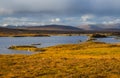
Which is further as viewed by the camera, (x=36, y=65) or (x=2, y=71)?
(x=36, y=65)

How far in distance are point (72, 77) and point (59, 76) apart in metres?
1.27

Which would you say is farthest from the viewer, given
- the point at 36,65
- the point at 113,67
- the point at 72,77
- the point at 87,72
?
the point at 36,65

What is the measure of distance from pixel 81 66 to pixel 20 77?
7630 millimetres

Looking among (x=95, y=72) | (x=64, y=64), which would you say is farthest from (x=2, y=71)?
(x=95, y=72)

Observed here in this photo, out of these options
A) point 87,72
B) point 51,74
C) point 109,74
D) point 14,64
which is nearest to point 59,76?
point 51,74

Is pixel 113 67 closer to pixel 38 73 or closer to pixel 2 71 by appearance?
pixel 38 73

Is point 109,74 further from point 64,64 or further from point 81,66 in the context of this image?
point 64,64

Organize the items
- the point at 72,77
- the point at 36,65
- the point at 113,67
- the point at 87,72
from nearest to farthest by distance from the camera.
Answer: the point at 72,77, the point at 87,72, the point at 113,67, the point at 36,65

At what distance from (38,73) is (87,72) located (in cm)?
478

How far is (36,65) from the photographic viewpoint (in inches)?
1260

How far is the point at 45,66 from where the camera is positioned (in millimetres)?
30922

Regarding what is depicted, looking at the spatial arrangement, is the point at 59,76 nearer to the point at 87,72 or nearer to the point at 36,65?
the point at 87,72

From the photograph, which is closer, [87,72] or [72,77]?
[72,77]

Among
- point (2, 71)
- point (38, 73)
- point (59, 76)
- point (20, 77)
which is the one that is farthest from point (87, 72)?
point (2, 71)
